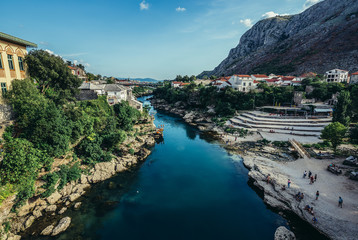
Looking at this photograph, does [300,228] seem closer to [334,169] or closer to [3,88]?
[334,169]

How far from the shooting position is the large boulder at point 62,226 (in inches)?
621

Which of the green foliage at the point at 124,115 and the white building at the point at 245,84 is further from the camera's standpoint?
the white building at the point at 245,84

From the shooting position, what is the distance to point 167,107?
79.8 meters

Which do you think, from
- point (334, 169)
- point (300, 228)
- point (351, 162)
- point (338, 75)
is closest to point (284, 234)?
point (300, 228)

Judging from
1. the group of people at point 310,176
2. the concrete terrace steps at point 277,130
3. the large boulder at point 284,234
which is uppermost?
the concrete terrace steps at point 277,130

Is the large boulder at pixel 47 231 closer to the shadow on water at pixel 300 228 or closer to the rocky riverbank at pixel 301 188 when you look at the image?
the rocky riverbank at pixel 301 188

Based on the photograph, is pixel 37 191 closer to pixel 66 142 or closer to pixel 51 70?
pixel 66 142

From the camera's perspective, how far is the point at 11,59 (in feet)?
69.8

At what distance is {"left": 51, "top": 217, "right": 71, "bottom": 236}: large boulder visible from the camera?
51.7 ft

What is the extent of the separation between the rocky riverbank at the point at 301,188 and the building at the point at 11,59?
3406 centimetres

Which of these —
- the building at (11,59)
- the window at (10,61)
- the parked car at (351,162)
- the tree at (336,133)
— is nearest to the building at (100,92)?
the building at (11,59)

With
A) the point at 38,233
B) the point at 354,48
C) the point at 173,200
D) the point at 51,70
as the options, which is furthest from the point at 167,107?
the point at 354,48

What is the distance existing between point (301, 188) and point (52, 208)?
28605 mm

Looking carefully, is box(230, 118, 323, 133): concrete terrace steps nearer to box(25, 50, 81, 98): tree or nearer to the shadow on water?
the shadow on water
